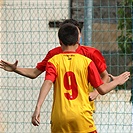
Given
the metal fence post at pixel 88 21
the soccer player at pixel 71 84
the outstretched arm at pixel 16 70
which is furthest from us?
the metal fence post at pixel 88 21

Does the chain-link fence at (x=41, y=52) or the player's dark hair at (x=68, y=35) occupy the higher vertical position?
the player's dark hair at (x=68, y=35)

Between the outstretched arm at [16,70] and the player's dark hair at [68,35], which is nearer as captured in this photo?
the player's dark hair at [68,35]

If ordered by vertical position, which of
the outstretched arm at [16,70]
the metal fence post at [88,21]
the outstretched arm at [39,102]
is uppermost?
the metal fence post at [88,21]

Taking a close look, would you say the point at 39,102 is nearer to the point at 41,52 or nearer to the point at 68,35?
the point at 68,35

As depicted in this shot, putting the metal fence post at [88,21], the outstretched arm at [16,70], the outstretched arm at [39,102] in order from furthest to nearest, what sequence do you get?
the metal fence post at [88,21] → the outstretched arm at [16,70] → the outstretched arm at [39,102]

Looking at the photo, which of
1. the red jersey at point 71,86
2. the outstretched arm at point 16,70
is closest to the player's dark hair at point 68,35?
the red jersey at point 71,86

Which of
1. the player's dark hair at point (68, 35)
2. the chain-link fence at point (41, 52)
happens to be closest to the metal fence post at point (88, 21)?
the chain-link fence at point (41, 52)

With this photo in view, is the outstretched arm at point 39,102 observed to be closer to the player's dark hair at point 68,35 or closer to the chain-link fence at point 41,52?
the player's dark hair at point 68,35

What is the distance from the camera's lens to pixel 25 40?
8680 mm

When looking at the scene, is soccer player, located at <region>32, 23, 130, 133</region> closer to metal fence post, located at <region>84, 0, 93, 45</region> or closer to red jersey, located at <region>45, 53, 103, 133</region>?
red jersey, located at <region>45, 53, 103, 133</region>

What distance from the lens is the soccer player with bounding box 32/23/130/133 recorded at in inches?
217

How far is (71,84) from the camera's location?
552 centimetres

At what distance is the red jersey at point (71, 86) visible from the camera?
5.51 m

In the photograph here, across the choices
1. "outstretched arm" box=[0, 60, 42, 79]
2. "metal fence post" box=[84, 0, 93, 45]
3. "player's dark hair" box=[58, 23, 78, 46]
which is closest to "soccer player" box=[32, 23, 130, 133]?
"player's dark hair" box=[58, 23, 78, 46]
